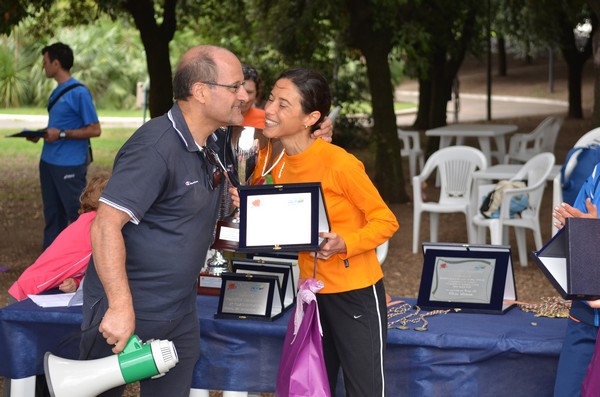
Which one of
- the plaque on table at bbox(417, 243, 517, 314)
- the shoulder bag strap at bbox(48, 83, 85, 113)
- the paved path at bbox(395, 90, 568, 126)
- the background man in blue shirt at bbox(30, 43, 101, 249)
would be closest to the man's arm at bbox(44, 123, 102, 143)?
the background man in blue shirt at bbox(30, 43, 101, 249)

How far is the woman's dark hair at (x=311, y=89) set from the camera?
3992mm

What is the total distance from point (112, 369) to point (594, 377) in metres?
1.65

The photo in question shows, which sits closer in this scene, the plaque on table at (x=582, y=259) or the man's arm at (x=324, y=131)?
the plaque on table at (x=582, y=259)

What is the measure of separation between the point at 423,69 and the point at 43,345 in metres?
10.2

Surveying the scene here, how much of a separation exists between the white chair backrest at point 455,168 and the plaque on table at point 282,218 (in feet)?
22.7

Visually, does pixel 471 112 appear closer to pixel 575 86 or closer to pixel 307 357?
pixel 575 86

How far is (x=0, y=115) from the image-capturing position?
3028cm

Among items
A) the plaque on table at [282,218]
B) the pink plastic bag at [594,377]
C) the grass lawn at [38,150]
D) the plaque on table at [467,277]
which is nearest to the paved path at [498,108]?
the grass lawn at [38,150]

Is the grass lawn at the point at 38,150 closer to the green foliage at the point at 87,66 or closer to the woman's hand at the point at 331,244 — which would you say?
the green foliage at the point at 87,66

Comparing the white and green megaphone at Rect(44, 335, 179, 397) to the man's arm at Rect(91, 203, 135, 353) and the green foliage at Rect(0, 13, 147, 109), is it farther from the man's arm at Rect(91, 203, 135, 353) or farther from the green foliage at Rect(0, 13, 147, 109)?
the green foliage at Rect(0, 13, 147, 109)

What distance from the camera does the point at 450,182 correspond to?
10898 millimetres

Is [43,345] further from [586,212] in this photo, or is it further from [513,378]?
[586,212]

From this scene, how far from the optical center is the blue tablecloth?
4.40 m

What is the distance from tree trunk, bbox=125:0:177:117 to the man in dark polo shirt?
11456mm
